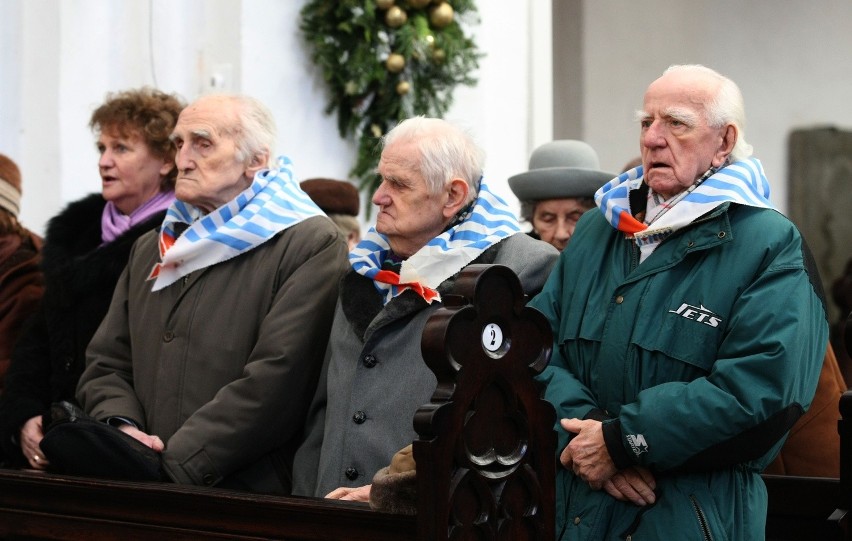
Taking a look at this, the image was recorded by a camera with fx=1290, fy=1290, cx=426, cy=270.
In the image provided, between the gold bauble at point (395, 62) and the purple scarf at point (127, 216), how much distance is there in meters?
2.11

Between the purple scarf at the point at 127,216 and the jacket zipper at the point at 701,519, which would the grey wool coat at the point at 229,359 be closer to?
the purple scarf at the point at 127,216

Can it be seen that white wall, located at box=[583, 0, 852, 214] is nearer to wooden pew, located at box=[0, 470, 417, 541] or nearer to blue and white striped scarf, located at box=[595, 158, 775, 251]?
blue and white striped scarf, located at box=[595, 158, 775, 251]

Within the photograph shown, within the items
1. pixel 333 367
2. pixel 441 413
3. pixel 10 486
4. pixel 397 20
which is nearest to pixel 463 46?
pixel 397 20

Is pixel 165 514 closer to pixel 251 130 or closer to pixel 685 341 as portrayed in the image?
pixel 685 341

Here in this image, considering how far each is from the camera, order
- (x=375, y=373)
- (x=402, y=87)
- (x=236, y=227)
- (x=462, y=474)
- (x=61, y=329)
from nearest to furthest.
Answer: (x=462, y=474) < (x=375, y=373) < (x=236, y=227) < (x=61, y=329) < (x=402, y=87)

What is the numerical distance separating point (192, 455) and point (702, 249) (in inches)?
58.2

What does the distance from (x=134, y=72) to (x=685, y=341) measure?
4182 mm

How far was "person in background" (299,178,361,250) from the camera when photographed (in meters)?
5.57

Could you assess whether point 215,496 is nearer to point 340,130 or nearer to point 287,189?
point 287,189

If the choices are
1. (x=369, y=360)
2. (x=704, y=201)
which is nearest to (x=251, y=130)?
(x=369, y=360)

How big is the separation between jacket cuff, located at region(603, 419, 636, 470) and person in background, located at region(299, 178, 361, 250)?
276 cm

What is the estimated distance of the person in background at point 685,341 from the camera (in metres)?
2.82

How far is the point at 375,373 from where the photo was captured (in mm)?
3406

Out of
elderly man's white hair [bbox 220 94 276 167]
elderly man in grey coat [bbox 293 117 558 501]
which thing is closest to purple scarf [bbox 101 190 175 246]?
elderly man's white hair [bbox 220 94 276 167]
